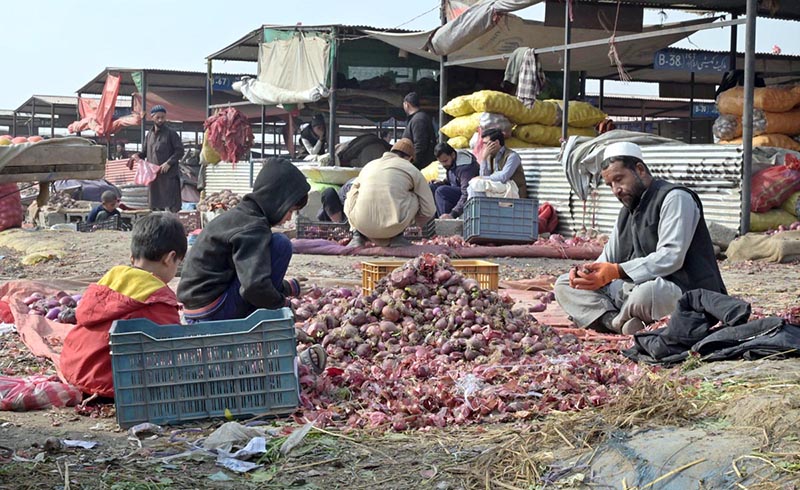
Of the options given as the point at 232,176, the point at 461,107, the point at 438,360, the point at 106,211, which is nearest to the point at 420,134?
the point at 461,107

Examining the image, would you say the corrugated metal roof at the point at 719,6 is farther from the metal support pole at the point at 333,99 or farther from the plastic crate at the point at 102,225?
the plastic crate at the point at 102,225

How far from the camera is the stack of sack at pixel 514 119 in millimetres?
13141

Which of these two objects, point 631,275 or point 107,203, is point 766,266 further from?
point 107,203

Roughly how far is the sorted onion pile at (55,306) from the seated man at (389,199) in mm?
3409

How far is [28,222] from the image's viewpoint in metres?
17.2

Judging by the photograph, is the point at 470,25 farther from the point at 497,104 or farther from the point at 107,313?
the point at 107,313

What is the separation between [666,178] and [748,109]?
53.4 inches

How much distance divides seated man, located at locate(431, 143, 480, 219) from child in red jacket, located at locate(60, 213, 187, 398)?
7.82m

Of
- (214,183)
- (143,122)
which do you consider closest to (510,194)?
(214,183)

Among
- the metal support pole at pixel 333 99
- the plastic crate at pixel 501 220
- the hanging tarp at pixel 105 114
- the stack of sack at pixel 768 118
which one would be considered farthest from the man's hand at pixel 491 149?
the hanging tarp at pixel 105 114

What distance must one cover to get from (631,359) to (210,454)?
2297 mm

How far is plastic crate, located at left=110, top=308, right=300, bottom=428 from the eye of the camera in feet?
11.9

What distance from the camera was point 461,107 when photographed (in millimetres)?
13602

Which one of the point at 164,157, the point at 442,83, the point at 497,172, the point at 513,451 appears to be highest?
the point at 442,83
